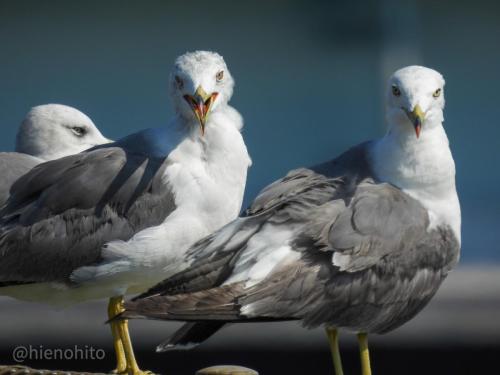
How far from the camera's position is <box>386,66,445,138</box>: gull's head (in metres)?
5.63

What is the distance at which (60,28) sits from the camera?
11336mm

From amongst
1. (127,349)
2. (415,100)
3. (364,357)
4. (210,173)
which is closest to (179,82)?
(210,173)

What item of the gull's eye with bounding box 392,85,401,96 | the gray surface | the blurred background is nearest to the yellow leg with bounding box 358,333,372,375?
the gull's eye with bounding box 392,85,401,96

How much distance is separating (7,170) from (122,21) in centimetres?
494

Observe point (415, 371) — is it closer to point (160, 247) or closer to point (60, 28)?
point (160, 247)

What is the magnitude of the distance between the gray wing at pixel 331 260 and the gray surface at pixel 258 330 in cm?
281

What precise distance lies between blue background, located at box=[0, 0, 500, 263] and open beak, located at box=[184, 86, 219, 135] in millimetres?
4903

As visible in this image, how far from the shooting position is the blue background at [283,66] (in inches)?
434

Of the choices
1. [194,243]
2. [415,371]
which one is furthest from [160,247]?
[415,371]

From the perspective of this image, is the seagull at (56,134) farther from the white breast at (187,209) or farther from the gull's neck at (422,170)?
the gull's neck at (422,170)

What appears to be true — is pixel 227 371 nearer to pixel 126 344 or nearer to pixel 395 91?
pixel 126 344

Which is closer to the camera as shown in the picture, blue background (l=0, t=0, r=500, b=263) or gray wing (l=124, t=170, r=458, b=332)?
gray wing (l=124, t=170, r=458, b=332)

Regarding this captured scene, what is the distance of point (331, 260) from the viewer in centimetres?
538

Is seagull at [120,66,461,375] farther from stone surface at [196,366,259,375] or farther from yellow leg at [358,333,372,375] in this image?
stone surface at [196,366,259,375]
